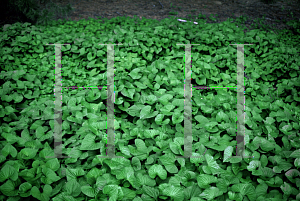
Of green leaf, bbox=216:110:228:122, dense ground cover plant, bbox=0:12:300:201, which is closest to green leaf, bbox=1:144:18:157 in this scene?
dense ground cover plant, bbox=0:12:300:201

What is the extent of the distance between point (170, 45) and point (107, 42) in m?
1.34

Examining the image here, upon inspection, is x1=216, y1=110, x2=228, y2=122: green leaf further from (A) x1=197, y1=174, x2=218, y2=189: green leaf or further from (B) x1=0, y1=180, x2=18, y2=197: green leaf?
(B) x1=0, y1=180, x2=18, y2=197: green leaf

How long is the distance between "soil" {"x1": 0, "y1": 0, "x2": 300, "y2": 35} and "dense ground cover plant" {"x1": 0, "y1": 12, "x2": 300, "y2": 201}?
A: 3.25m

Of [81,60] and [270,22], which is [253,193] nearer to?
[81,60]

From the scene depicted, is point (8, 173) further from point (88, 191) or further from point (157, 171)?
point (157, 171)

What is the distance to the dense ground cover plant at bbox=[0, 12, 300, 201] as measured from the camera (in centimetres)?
145

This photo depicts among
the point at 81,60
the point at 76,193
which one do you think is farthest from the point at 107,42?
the point at 76,193

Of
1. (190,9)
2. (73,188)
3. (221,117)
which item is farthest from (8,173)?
(190,9)

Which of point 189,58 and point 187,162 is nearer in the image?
point 187,162

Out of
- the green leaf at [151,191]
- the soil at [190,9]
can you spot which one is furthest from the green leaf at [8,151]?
the soil at [190,9]

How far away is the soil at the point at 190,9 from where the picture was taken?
6457mm

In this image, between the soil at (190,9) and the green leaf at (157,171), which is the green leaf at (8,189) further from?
the soil at (190,9)

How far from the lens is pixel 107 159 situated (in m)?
1.63

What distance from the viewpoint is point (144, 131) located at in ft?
6.23
